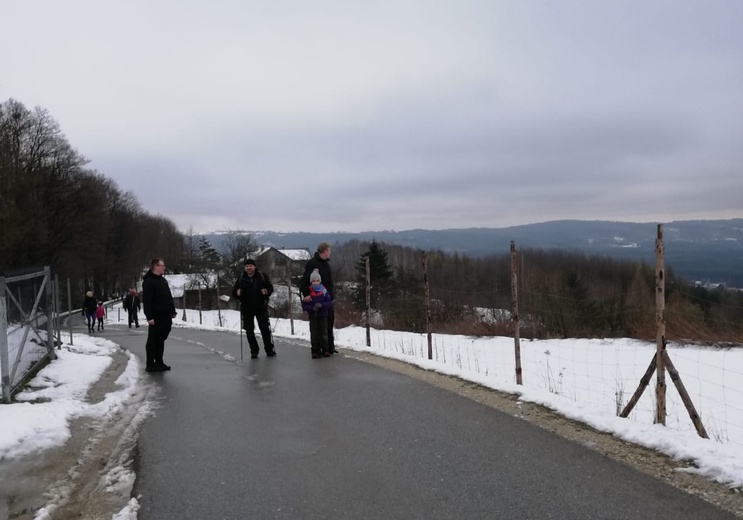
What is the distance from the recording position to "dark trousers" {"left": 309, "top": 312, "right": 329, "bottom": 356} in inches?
428

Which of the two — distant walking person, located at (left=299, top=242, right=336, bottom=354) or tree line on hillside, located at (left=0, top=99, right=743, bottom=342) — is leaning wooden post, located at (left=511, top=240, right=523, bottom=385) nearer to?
distant walking person, located at (left=299, top=242, right=336, bottom=354)

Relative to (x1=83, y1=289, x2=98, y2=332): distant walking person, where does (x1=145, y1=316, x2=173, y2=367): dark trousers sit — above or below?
above

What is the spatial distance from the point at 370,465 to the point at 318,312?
6.20 meters

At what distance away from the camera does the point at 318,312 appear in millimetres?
10938

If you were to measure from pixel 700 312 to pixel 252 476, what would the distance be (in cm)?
1690

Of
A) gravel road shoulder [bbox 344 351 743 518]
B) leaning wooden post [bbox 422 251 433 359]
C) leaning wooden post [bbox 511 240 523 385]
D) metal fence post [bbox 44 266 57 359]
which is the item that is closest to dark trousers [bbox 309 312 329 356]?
leaning wooden post [bbox 422 251 433 359]

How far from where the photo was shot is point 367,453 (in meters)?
5.18

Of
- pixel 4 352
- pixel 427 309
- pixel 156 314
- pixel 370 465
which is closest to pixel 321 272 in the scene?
pixel 427 309

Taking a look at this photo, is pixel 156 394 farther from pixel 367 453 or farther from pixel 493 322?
pixel 493 322

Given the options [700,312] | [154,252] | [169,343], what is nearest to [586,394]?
[700,312]

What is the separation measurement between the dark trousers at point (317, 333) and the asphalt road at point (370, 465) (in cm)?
308

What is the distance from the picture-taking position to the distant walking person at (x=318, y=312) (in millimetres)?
10812

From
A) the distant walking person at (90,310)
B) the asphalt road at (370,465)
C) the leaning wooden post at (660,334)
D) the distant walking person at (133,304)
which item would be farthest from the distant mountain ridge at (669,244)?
the distant walking person at (90,310)

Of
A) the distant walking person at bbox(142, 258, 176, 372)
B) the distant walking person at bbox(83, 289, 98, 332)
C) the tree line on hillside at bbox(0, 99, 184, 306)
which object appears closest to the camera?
the distant walking person at bbox(142, 258, 176, 372)
